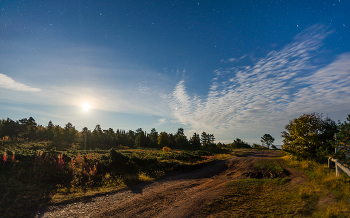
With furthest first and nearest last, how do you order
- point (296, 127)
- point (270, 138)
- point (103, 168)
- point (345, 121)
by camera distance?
point (270, 138), point (296, 127), point (103, 168), point (345, 121)

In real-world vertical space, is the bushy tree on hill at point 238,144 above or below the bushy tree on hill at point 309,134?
below

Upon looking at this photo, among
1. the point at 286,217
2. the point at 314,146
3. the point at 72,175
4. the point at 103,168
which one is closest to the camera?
the point at 286,217

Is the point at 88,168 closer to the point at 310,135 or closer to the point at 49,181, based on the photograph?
the point at 49,181

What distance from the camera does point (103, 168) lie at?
565 inches

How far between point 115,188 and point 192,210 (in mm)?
6059

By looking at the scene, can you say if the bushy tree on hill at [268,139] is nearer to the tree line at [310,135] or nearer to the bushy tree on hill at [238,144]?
the bushy tree on hill at [238,144]

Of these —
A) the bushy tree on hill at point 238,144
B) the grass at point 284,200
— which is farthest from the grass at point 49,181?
the bushy tree on hill at point 238,144

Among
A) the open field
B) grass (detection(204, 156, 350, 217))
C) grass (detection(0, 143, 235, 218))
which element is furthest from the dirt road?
grass (detection(0, 143, 235, 218))

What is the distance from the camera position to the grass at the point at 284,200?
6.28 m

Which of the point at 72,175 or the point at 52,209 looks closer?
the point at 52,209

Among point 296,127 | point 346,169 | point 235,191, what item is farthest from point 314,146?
point 235,191

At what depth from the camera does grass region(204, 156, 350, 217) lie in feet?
20.6

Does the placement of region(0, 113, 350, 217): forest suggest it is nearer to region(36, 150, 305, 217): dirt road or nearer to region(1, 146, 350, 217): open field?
region(1, 146, 350, 217): open field

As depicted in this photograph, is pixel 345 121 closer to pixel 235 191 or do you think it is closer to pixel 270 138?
pixel 235 191
